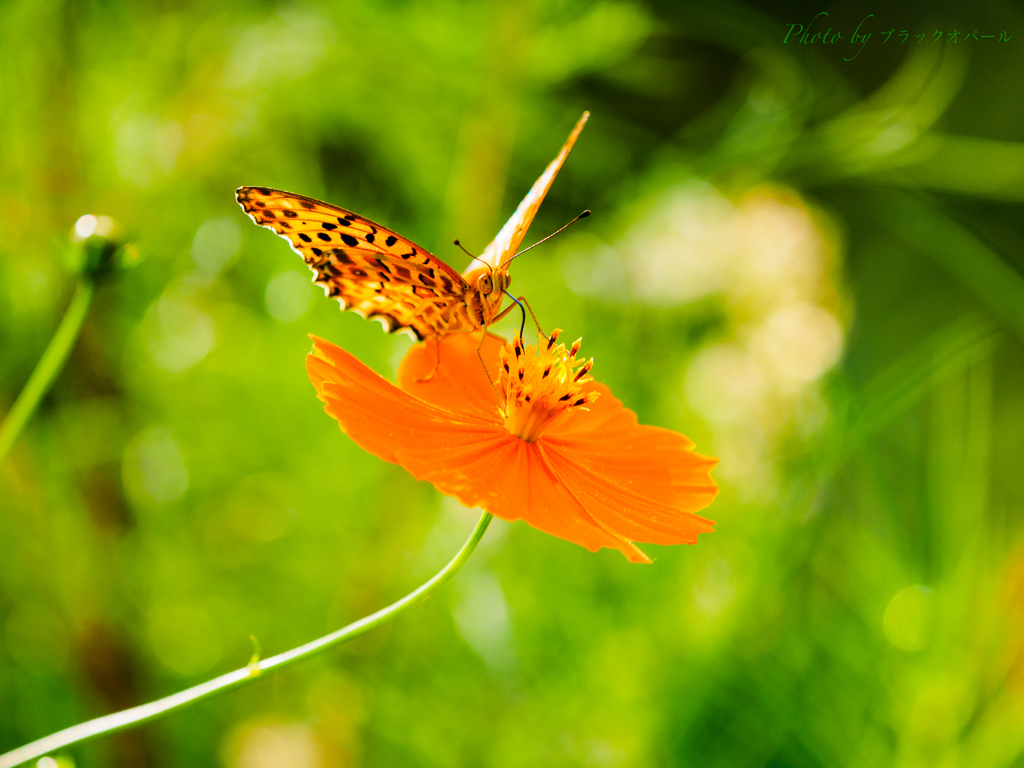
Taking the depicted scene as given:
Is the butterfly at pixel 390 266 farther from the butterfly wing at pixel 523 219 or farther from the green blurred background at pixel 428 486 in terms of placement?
the green blurred background at pixel 428 486

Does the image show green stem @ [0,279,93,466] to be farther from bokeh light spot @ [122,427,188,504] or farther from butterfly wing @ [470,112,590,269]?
bokeh light spot @ [122,427,188,504]

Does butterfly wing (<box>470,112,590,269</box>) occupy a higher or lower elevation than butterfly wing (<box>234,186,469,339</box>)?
higher

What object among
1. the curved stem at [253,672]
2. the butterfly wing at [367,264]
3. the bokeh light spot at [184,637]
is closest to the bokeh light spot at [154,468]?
the bokeh light spot at [184,637]

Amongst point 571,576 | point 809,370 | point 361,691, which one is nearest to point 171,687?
point 361,691

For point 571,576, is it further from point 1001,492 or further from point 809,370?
point 1001,492

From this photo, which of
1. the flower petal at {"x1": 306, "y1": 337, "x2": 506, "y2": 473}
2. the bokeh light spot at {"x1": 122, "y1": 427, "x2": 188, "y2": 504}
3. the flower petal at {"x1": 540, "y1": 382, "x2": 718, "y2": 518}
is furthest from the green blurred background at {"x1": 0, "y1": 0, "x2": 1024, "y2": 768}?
the flower petal at {"x1": 306, "y1": 337, "x2": 506, "y2": 473}

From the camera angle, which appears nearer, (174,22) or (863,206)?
(174,22)

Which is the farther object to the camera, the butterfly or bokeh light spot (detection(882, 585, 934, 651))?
bokeh light spot (detection(882, 585, 934, 651))
